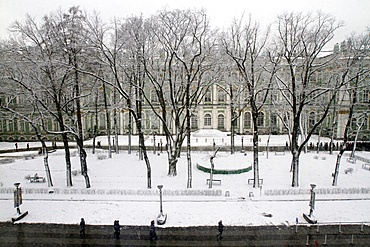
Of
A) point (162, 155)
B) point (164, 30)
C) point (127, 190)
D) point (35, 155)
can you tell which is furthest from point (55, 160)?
point (164, 30)

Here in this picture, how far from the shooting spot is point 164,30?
19.1m

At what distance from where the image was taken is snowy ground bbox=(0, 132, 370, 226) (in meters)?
15.4

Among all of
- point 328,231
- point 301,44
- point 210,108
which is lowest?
point 328,231

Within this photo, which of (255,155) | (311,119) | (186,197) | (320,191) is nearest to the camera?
(186,197)

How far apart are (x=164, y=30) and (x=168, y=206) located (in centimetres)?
1159

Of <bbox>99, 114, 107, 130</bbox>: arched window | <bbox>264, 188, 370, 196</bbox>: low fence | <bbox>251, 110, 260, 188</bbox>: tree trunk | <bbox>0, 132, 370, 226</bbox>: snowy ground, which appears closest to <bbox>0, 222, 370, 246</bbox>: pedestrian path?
<bbox>0, 132, 370, 226</bbox>: snowy ground

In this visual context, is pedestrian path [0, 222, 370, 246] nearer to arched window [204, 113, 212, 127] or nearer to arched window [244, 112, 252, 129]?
arched window [244, 112, 252, 129]

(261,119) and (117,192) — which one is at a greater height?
(261,119)

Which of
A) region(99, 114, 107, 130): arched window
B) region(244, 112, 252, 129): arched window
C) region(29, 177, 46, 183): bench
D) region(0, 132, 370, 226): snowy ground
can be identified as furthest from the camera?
region(244, 112, 252, 129): arched window

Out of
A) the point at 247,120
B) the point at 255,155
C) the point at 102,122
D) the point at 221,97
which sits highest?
the point at 221,97

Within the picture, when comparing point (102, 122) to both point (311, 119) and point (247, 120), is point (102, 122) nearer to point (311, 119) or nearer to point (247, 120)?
point (247, 120)

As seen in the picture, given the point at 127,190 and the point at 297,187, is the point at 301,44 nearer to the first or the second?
the point at 297,187

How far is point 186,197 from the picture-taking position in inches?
701

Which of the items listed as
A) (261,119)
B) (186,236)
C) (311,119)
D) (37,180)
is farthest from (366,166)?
(37,180)
